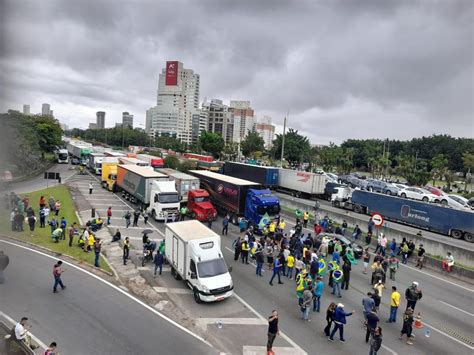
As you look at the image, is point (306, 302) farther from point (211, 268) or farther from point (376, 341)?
point (211, 268)

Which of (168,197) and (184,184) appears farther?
(184,184)

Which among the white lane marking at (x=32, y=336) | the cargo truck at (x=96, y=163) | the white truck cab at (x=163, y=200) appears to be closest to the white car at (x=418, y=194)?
the white truck cab at (x=163, y=200)

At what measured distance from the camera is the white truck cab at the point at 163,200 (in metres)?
26.8

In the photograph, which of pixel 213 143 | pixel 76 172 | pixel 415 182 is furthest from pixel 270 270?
pixel 213 143

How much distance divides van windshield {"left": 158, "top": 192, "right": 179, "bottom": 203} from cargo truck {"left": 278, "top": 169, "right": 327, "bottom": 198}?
19861 millimetres

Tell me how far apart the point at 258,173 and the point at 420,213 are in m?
20.7

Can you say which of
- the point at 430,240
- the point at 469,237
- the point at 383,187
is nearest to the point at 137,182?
the point at 430,240

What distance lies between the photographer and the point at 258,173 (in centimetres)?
4484

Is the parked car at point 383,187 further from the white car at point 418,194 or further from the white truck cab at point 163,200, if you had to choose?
the white truck cab at point 163,200

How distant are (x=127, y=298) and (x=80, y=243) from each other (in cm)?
733

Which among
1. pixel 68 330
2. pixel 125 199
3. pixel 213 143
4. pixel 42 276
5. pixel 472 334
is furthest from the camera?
pixel 213 143

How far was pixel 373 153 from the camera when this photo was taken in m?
106

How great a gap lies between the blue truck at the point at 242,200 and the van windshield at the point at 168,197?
13.2ft

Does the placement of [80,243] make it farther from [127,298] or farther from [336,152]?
[336,152]
